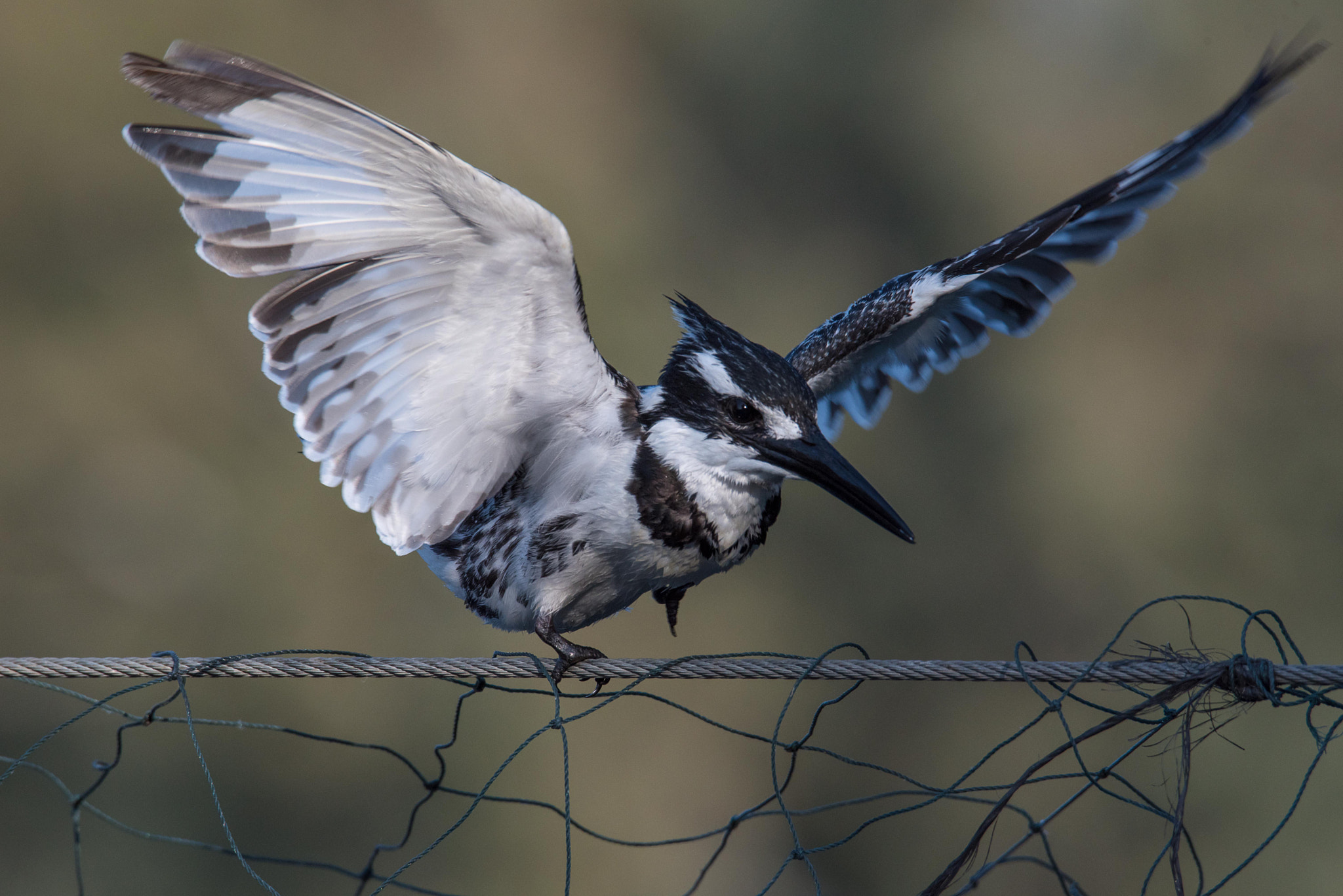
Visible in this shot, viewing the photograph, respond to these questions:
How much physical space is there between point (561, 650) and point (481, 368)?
548 mm

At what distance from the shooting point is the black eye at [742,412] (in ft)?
6.09

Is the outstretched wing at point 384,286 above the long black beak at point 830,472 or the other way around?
above

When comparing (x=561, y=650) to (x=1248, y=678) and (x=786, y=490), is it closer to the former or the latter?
(x=1248, y=678)

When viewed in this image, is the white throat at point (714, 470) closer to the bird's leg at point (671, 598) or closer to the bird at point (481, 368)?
the bird at point (481, 368)

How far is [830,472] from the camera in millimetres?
1798

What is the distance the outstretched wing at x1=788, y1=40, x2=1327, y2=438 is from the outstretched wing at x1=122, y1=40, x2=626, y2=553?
820 millimetres

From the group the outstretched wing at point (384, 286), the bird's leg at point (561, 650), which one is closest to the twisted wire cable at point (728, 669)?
the bird's leg at point (561, 650)

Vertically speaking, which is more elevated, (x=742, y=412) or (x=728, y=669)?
(x=742, y=412)

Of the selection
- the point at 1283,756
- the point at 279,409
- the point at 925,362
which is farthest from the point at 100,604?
the point at 1283,756

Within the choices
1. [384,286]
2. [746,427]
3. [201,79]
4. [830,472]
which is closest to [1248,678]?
[830,472]

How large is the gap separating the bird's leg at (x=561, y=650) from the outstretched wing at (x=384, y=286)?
0.89 feet

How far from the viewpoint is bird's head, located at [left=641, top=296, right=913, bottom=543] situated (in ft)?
5.96

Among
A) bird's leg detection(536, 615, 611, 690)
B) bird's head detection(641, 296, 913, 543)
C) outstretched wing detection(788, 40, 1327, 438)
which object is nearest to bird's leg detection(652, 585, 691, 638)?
bird's leg detection(536, 615, 611, 690)

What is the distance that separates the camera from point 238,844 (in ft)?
17.1
